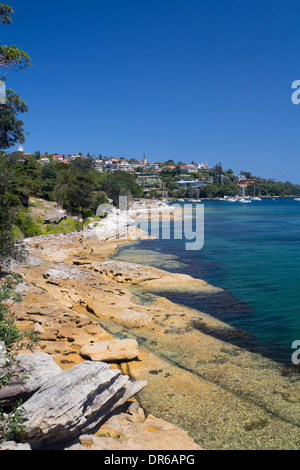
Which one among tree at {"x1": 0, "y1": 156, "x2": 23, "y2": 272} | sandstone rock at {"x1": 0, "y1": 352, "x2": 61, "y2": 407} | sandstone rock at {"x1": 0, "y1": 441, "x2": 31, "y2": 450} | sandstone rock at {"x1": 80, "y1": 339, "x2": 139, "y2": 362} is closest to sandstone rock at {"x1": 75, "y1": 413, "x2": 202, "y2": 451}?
sandstone rock at {"x1": 0, "y1": 441, "x2": 31, "y2": 450}

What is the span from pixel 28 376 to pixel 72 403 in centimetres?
130

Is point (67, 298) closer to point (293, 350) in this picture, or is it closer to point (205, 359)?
point (205, 359)

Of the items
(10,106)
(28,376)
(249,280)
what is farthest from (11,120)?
(249,280)

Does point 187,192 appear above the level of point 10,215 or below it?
above

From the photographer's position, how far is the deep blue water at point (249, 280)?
46.7 ft

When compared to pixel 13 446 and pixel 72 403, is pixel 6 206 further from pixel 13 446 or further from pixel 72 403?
pixel 13 446

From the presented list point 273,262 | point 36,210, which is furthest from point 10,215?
point 36,210

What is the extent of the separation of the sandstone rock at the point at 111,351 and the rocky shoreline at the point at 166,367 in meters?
0.08

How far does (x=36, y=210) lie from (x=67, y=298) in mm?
30316

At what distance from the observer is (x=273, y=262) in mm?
28750

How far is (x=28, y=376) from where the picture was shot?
714cm

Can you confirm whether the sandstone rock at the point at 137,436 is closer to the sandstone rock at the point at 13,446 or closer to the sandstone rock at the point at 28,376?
the sandstone rock at the point at 13,446

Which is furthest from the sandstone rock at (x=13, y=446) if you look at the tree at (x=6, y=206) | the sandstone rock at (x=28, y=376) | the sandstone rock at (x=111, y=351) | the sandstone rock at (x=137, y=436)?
the tree at (x=6, y=206)

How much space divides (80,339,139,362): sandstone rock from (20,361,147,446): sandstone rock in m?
2.86
